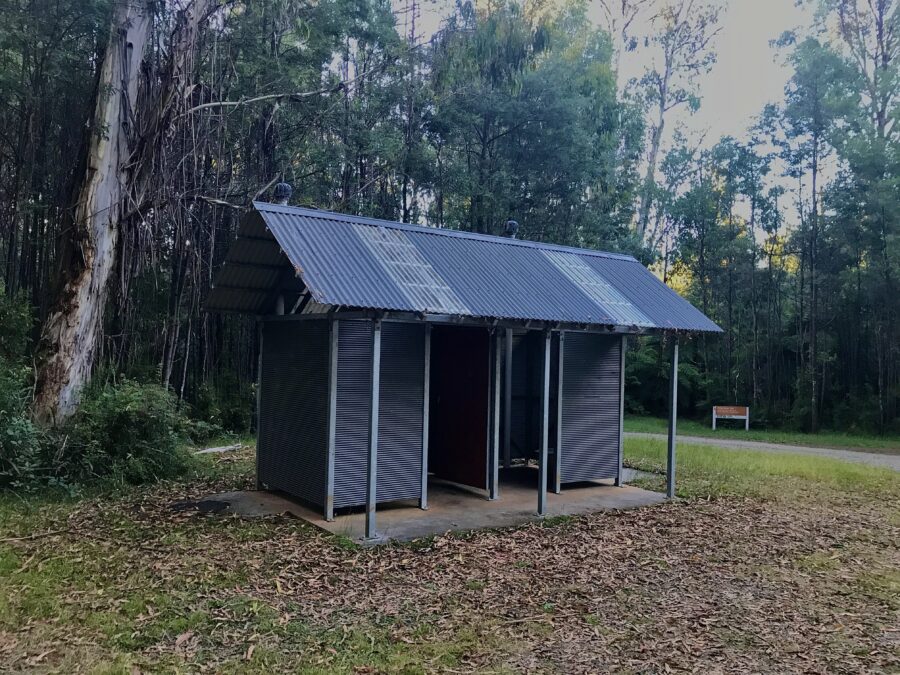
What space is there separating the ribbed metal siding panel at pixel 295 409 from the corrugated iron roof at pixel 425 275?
2.15 ft

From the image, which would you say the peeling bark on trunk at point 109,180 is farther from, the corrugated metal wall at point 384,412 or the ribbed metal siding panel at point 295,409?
the corrugated metal wall at point 384,412

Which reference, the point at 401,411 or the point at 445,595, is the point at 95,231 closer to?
the point at 401,411

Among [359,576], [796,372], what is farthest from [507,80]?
[359,576]

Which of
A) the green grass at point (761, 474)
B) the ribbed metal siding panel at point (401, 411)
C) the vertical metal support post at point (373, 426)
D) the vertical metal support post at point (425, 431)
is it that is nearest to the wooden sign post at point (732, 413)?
the green grass at point (761, 474)

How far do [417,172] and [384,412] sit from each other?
10393mm

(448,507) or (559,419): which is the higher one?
(559,419)

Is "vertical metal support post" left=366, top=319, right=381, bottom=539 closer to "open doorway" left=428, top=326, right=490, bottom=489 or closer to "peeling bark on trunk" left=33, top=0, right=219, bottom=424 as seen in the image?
"open doorway" left=428, top=326, right=490, bottom=489

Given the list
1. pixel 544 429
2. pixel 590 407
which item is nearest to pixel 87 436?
pixel 544 429

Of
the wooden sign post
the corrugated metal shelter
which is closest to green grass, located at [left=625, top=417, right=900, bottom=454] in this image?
the wooden sign post

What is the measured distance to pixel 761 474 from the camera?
988cm

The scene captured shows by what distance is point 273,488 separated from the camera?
7305 millimetres

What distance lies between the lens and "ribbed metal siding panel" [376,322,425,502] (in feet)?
21.1

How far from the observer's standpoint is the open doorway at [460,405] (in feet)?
24.0

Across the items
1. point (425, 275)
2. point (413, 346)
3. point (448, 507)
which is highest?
point (425, 275)
